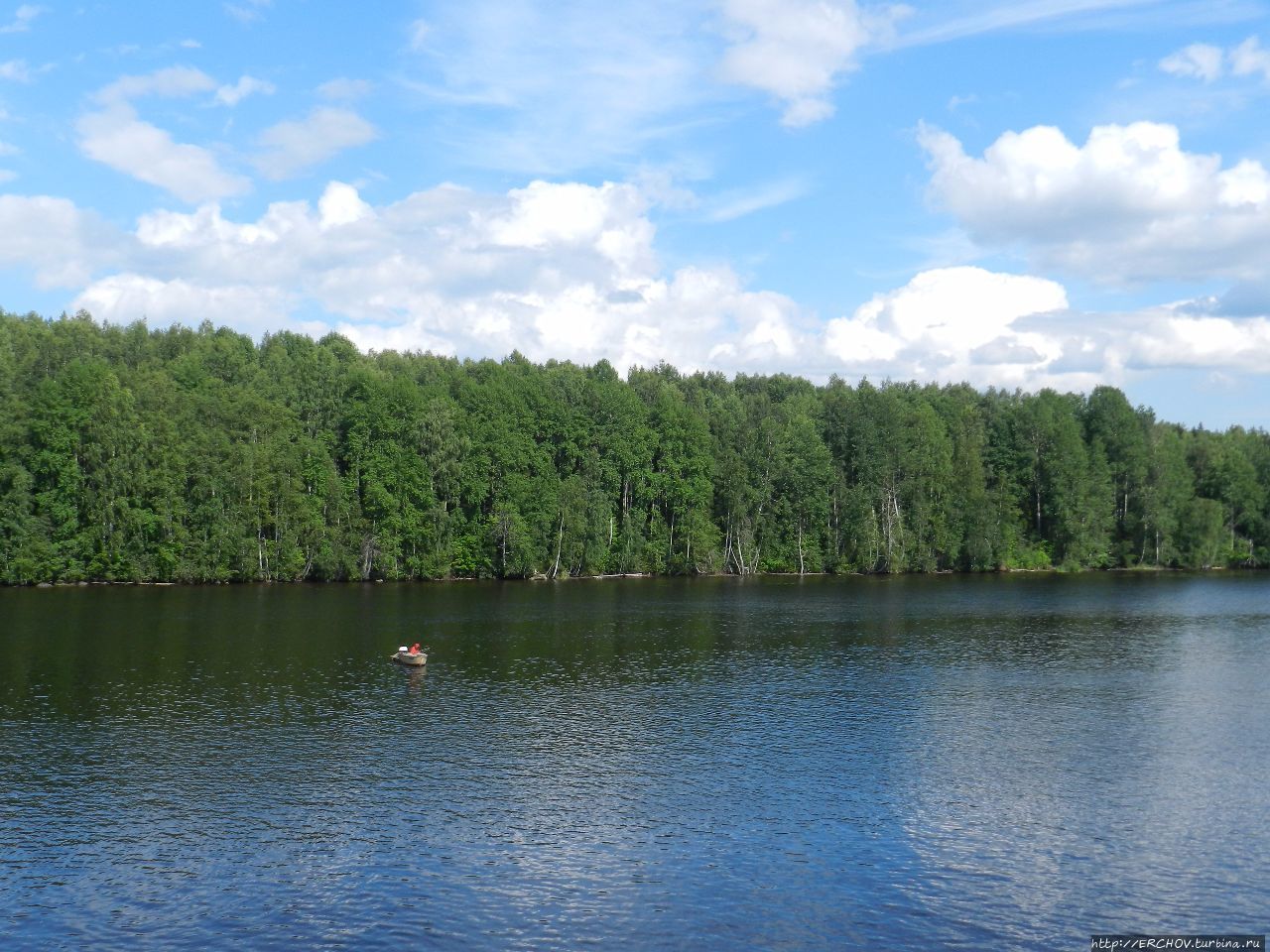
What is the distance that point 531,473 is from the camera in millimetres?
118625

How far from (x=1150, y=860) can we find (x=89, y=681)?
156 ft

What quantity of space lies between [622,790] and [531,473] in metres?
85.3

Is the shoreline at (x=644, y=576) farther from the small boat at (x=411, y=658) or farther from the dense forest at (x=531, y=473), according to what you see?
the small boat at (x=411, y=658)

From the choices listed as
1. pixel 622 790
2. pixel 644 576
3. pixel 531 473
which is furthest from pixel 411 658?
pixel 644 576

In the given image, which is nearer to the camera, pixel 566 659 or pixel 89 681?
pixel 89 681

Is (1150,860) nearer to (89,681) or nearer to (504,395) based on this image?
(89,681)

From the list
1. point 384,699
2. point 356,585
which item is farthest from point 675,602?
point 384,699

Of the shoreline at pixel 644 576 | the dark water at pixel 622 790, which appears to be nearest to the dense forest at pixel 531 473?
the shoreline at pixel 644 576

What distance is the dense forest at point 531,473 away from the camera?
335 ft

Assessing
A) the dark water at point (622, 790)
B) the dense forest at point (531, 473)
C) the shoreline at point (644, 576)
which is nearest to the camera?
the dark water at point (622, 790)

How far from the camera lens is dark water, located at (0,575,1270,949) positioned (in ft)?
82.7

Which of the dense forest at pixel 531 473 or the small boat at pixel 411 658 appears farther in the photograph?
the dense forest at pixel 531 473

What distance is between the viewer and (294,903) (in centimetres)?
2566

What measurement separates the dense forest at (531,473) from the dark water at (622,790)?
36.8 metres
